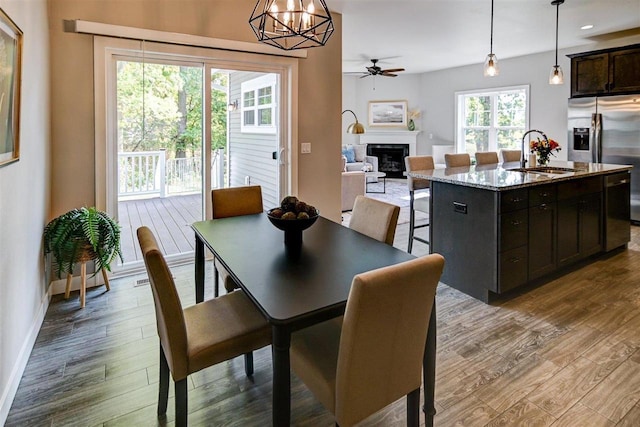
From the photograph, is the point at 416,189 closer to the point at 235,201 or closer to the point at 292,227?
the point at 235,201

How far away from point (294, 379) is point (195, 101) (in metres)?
2.88

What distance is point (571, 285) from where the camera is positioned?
3434mm

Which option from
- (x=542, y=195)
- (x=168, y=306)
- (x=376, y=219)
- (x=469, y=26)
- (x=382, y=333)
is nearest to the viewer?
(x=382, y=333)

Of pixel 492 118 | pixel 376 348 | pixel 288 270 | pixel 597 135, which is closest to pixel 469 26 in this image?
pixel 597 135

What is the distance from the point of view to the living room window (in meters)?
7.87

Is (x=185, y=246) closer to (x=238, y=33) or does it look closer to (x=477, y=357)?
(x=238, y=33)

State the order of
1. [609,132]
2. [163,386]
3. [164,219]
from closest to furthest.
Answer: [163,386] → [164,219] → [609,132]

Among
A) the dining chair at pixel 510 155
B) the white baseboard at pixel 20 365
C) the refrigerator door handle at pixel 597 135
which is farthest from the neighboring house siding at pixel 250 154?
the refrigerator door handle at pixel 597 135

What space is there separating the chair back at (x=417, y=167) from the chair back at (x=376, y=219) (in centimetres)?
176

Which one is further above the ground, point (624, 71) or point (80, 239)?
point (624, 71)

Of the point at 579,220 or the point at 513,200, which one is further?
the point at 579,220

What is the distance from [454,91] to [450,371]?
26.3ft

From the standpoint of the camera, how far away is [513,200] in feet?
9.75

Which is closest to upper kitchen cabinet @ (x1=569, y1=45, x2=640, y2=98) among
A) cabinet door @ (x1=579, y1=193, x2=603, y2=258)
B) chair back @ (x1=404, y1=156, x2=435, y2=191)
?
cabinet door @ (x1=579, y1=193, x2=603, y2=258)
